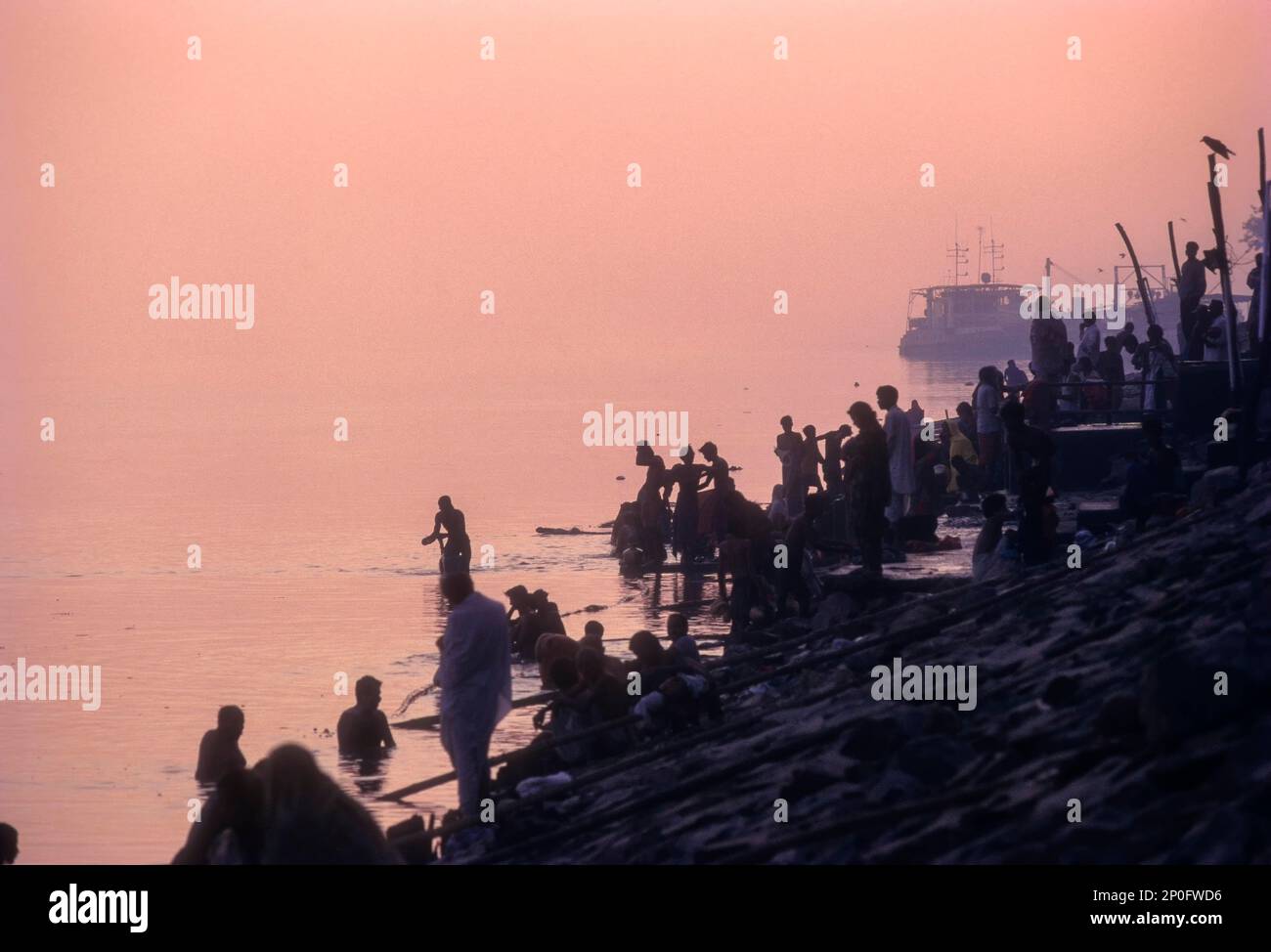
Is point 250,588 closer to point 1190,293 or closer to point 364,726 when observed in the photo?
point 364,726

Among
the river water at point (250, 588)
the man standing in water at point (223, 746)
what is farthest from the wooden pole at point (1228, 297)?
the man standing in water at point (223, 746)

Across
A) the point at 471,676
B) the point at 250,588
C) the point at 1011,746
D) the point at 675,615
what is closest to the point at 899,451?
the point at 675,615

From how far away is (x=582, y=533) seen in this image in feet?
137

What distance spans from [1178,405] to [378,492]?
4451cm

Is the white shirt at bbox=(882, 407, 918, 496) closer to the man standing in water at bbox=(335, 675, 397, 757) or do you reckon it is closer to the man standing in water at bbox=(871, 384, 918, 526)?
the man standing in water at bbox=(871, 384, 918, 526)

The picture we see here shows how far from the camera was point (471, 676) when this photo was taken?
39.6 feet

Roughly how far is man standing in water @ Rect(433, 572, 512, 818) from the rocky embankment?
1.70 feet

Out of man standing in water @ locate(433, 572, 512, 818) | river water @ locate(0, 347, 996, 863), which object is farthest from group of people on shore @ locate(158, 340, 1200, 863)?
river water @ locate(0, 347, 996, 863)

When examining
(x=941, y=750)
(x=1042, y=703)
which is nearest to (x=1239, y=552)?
(x=1042, y=703)

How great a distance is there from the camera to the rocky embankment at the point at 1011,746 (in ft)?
29.2

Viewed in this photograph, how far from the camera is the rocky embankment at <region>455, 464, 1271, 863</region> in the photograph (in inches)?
351

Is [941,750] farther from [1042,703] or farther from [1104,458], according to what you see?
[1104,458]

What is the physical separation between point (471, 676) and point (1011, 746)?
3.60 metres
